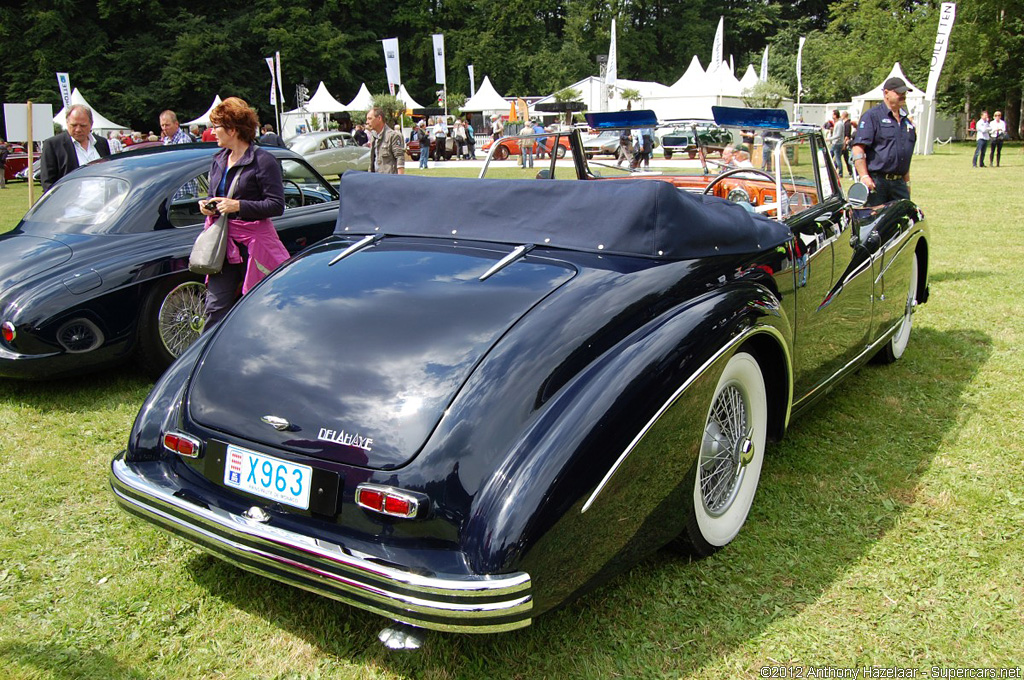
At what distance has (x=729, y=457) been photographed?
9.93ft

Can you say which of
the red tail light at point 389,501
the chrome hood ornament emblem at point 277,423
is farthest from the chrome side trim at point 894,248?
the chrome hood ornament emblem at point 277,423

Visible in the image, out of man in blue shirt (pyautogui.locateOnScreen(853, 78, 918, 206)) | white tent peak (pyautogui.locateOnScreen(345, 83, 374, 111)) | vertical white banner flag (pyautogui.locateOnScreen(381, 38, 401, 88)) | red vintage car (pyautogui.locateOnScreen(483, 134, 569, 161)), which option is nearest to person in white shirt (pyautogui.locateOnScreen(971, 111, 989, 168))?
man in blue shirt (pyautogui.locateOnScreen(853, 78, 918, 206))

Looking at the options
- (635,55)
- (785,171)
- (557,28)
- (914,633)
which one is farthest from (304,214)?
(557,28)

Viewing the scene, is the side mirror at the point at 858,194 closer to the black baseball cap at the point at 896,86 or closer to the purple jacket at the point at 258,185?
the black baseball cap at the point at 896,86

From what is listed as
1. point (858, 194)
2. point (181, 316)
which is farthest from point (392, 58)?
point (858, 194)

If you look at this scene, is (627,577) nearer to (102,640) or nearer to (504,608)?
(504,608)

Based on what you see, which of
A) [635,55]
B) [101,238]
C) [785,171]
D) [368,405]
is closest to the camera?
[368,405]

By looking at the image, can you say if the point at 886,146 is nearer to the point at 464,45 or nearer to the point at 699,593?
the point at 699,593

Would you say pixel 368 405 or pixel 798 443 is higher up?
pixel 368 405

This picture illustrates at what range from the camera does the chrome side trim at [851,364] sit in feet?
11.9

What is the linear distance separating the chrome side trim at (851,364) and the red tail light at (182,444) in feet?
7.89

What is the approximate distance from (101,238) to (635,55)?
6634 cm

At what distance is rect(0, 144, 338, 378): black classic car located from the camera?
4746 millimetres

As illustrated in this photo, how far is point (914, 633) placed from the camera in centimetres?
255
